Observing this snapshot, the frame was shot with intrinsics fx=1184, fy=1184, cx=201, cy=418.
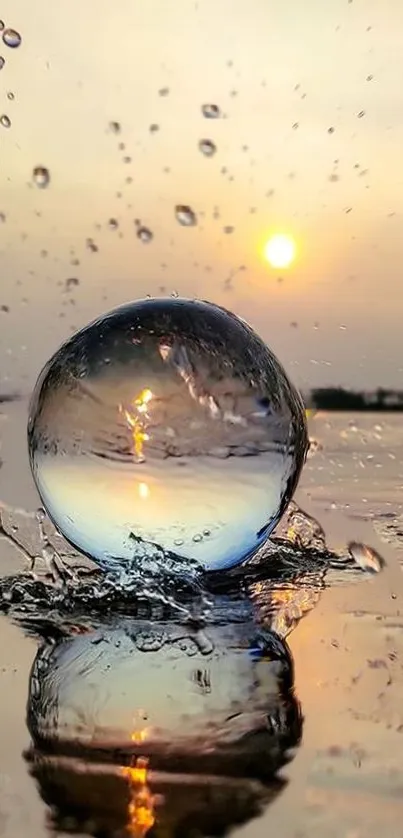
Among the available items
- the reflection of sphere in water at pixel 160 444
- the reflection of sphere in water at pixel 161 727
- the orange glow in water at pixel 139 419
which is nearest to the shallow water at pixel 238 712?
the reflection of sphere in water at pixel 161 727

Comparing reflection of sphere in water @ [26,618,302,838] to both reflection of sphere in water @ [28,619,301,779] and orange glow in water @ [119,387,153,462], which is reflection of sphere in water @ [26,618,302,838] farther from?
orange glow in water @ [119,387,153,462]

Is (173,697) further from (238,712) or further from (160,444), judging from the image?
(160,444)

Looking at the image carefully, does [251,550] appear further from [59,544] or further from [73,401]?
[59,544]

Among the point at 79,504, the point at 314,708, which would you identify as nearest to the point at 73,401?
the point at 79,504

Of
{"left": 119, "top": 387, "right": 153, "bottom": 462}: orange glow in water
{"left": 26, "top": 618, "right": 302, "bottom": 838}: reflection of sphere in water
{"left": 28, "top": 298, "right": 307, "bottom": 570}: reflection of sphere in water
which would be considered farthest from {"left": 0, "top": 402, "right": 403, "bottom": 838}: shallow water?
{"left": 119, "top": 387, "right": 153, "bottom": 462}: orange glow in water

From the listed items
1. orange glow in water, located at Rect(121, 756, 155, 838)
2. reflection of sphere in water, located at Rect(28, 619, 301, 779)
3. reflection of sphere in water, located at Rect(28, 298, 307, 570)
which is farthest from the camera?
reflection of sphere in water, located at Rect(28, 298, 307, 570)

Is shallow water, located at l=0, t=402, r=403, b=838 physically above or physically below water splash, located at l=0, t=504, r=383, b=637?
above

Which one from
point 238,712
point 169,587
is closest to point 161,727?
point 238,712
